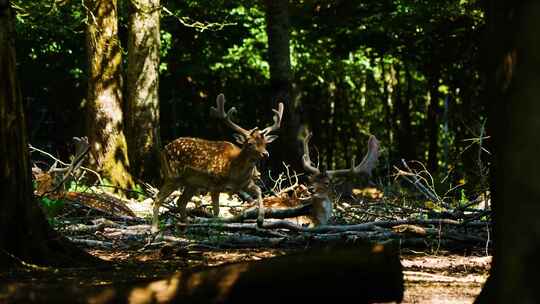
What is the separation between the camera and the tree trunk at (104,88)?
17.1 m

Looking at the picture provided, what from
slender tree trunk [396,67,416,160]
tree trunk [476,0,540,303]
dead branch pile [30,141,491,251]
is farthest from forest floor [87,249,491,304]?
slender tree trunk [396,67,416,160]

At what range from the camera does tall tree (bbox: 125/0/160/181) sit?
17.5 meters

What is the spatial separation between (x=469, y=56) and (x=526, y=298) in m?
18.5

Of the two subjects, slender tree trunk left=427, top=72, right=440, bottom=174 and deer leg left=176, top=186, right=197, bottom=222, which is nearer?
deer leg left=176, top=186, right=197, bottom=222

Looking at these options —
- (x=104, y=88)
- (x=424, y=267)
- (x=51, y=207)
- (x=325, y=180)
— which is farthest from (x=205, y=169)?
(x=104, y=88)

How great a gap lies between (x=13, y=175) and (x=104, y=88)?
10438 millimetres

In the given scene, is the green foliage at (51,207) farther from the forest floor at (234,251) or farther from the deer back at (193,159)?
the deer back at (193,159)

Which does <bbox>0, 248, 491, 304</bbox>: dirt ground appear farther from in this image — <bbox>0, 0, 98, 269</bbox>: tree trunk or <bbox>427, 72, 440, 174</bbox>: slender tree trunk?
<bbox>427, 72, 440, 174</bbox>: slender tree trunk

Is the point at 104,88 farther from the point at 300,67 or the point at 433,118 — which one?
the point at 433,118

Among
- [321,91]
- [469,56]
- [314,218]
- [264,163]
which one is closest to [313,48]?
[321,91]

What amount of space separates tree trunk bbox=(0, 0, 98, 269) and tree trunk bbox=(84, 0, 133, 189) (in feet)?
32.8

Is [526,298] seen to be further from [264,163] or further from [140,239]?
[264,163]

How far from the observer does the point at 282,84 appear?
729 inches

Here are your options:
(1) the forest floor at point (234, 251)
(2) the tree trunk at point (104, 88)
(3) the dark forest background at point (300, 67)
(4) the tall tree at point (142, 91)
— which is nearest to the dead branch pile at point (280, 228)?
(1) the forest floor at point (234, 251)
